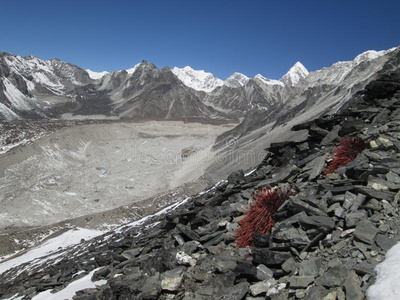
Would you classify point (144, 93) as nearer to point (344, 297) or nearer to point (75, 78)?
point (75, 78)

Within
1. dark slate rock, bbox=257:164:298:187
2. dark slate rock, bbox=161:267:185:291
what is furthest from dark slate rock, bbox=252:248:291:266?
dark slate rock, bbox=257:164:298:187

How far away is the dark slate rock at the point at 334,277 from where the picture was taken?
11.9ft

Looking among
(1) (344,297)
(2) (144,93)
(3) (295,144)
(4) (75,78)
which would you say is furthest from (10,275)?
(4) (75,78)

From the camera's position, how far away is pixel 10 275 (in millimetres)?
14391

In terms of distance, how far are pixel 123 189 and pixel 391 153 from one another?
31.5m

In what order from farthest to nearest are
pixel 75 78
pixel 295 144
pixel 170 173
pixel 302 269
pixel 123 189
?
pixel 75 78 → pixel 170 173 → pixel 123 189 → pixel 295 144 → pixel 302 269

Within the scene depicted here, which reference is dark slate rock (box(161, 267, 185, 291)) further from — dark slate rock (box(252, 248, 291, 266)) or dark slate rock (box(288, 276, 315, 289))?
dark slate rock (box(288, 276, 315, 289))

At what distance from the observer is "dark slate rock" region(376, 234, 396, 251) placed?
3.85 meters

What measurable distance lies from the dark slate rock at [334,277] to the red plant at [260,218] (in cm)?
175

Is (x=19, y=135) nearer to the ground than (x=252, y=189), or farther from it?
farther from it

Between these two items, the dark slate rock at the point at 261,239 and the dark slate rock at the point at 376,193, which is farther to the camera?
the dark slate rock at the point at 261,239

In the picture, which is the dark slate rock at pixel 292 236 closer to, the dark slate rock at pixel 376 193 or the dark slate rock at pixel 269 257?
the dark slate rock at pixel 269 257

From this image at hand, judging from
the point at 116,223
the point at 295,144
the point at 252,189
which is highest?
the point at 295,144

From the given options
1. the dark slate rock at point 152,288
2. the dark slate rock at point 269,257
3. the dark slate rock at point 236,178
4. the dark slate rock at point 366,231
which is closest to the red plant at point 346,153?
the dark slate rock at point 366,231
